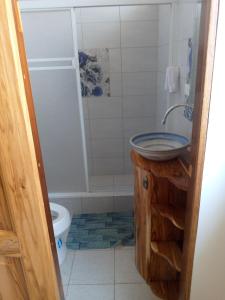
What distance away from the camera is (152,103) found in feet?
8.60

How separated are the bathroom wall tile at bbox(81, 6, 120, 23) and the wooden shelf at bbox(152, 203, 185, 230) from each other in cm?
188

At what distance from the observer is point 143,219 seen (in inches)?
58.3

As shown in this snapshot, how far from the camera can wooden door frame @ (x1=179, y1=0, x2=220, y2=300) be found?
69 centimetres

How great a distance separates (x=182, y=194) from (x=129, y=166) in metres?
1.52

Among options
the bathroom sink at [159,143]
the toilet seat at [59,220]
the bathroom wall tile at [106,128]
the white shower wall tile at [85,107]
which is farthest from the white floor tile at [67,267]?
the white shower wall tile at [85,107]

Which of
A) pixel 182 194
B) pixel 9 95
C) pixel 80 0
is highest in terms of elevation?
pixel 80 0

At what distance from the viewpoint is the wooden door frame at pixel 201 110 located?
0.69 metres

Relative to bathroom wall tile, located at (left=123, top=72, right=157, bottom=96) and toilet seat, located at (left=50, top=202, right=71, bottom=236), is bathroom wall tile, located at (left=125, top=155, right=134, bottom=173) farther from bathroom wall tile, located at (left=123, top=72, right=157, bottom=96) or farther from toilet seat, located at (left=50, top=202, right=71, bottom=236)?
toilet seat, located at (left=50, top=202, right=71, bottom=236)

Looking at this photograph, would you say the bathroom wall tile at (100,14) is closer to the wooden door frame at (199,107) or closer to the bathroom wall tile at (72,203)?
the bathroom wall tile at (72,203)

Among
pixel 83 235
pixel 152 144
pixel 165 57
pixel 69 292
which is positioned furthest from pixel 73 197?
pixel 165 57

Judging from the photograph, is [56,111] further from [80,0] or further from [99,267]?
[99,267]

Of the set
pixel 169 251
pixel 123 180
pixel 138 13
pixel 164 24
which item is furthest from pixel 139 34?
pixel 169 251

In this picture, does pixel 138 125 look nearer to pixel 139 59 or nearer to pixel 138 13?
pixel 139 59

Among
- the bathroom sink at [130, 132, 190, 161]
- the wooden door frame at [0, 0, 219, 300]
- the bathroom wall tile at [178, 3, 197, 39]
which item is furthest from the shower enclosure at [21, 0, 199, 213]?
the wooden door frame at [0, 0, 219, 300]
